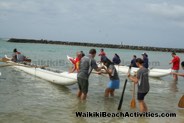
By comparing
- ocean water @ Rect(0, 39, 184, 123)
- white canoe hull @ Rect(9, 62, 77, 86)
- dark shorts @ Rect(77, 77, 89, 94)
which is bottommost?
ocean water @ Rect(0, 39, 184, 123)

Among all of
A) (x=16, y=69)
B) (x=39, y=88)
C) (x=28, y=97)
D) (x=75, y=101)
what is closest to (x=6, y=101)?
(x=28, y=97)

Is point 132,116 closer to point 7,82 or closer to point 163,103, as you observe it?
point 163,103

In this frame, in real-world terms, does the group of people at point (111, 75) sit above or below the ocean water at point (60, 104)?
above

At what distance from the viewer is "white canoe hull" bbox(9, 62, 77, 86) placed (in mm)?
13949

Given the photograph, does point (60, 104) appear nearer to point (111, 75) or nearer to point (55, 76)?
point (111, 75)

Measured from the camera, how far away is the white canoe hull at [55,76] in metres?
Result: 13.9

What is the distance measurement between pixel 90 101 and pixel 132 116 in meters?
2.47

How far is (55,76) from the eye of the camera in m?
15.4

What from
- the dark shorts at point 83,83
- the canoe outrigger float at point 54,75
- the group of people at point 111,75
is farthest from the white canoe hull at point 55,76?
the dark shorts at point 83,83

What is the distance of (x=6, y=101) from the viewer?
11.2 meters

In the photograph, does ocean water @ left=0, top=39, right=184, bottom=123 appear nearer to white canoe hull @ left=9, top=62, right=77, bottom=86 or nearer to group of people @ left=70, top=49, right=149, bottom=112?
white canoe hull @ left=9, top=62, right=77, bottom=86

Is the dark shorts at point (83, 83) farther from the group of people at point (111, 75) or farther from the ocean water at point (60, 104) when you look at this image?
the ocean water at point (60, 104)

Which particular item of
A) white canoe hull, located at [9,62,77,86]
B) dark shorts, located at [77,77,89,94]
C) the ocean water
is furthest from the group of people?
white canoe hull, located at [9,62,77,86]

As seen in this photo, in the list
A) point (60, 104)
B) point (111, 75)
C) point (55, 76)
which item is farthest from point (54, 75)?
point (111, 75)
